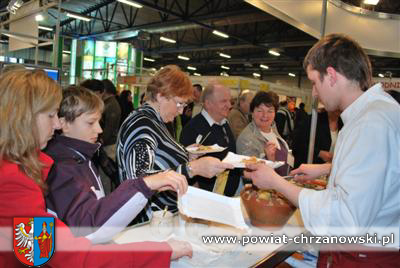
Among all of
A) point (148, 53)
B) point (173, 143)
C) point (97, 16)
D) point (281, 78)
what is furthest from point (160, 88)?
point (281, 78)

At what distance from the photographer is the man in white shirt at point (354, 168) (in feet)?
3.91

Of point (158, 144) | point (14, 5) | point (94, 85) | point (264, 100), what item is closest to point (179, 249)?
point (158, 144)

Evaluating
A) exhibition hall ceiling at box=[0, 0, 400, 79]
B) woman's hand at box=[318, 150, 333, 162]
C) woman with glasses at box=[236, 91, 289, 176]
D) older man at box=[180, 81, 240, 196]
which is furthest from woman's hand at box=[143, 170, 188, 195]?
exhibition hall ceiling at box=[0, 0, 400, 79]

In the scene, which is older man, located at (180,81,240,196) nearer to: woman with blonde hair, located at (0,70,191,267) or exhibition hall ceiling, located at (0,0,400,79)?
woman with blonde hair, located at (0,70,191,267)

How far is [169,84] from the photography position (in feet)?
6.94

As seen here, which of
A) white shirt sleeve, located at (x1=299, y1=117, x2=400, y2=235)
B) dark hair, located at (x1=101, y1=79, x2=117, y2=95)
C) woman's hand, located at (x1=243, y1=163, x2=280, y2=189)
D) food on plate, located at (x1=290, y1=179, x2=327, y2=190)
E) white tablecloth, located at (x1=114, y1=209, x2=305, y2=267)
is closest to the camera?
white shirt sleeve, located at (x1=299, y1=117, x2=400, y2=235)

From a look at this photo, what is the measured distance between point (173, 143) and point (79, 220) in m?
0.96

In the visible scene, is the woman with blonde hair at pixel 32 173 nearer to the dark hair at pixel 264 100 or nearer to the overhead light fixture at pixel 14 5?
the dark hair at pixel 264 100

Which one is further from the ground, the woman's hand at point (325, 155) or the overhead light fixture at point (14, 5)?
the overhead light fixture at point (14, 5)

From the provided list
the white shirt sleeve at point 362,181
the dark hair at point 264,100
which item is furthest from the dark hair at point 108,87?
the white shirt sleeve at point 362,181

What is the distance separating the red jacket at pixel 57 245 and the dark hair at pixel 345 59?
999 millimetres

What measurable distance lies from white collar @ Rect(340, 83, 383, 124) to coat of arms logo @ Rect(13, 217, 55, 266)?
1.21 metres

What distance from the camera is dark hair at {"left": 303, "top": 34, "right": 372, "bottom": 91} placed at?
4.63 ft

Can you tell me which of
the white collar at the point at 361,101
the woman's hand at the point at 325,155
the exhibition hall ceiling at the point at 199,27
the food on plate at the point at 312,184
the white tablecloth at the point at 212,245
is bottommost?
the white tablecloth at the point at 212,245
